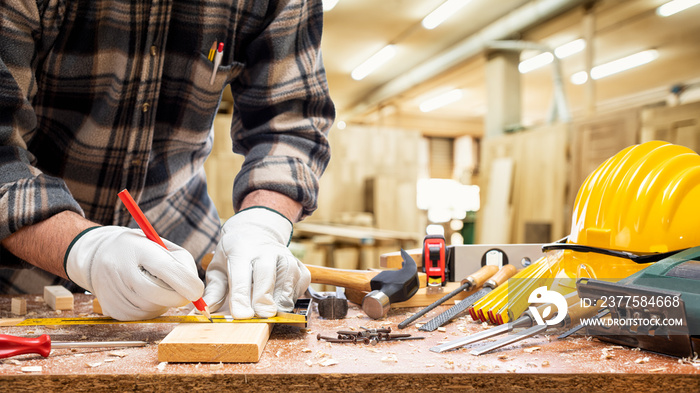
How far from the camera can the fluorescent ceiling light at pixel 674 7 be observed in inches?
228

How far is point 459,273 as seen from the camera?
134 centimetres

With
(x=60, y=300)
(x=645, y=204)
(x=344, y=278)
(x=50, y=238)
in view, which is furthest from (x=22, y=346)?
(x=645, y=204)

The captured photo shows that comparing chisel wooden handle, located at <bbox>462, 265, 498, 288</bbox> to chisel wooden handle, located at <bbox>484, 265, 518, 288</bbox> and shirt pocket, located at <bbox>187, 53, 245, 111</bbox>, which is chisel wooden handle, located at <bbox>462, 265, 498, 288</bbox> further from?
shirt pocket, located at <bbox>187, 53, 245, 111</bbox>

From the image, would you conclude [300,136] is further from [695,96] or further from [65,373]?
[695,96]

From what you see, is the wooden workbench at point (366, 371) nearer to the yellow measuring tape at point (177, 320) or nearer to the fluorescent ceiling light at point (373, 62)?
the yellow measuring tape at point (177, 320)

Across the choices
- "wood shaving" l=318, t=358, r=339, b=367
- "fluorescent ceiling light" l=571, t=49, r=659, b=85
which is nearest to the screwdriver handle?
"wood shaving" l=318, t=358, r=339, b=367

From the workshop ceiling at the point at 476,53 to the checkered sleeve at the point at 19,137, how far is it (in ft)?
18.6

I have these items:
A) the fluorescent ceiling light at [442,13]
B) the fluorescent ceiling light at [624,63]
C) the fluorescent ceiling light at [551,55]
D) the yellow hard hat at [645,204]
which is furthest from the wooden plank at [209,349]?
the fluorescent ceiling light at [624,63]

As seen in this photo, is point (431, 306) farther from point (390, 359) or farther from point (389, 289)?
point (390, 359)

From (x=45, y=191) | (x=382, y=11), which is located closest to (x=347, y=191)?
(x=382, y=11)

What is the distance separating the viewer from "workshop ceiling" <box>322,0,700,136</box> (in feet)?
21.0

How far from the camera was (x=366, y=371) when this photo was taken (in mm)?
667

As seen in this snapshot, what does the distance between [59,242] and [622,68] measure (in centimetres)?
949

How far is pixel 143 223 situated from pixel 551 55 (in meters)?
7.31
